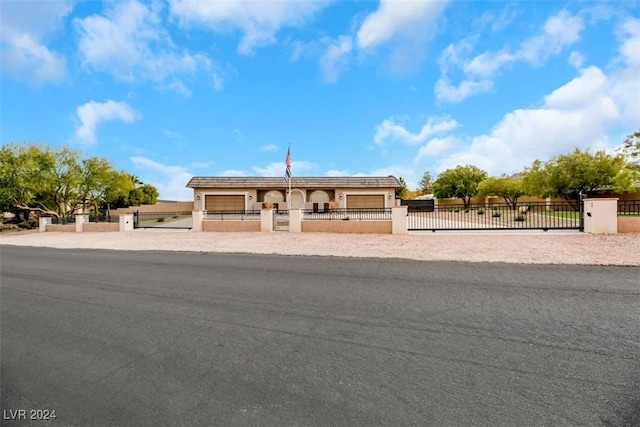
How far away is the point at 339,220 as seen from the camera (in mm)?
16375

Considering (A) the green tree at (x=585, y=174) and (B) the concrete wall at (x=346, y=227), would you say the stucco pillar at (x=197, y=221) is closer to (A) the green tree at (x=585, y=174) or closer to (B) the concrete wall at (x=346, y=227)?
(B) the concrete wall at (x=346, y=227)

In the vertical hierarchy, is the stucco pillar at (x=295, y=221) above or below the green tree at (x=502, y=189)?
below

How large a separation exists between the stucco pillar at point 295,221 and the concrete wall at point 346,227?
0.81ft

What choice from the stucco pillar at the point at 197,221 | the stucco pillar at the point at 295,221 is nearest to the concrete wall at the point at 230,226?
the stucco pillar at the point at 197,221

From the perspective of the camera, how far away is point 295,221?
17172 mm

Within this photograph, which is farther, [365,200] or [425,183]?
[425,183]

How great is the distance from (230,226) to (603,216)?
18143 millimetres

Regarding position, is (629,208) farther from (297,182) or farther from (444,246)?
(297,182)

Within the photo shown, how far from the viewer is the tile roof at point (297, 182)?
34.6 m

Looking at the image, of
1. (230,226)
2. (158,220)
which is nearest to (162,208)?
(158,220)

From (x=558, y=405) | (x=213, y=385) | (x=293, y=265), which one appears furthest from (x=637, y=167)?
(x=213, y=385)

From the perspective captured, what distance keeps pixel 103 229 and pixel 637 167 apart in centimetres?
4214

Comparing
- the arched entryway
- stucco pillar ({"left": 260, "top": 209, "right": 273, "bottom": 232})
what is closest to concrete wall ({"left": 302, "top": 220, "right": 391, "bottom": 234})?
stucco pillar ({"left": 260, "top": 209, "right": 273, "bottom": 232})

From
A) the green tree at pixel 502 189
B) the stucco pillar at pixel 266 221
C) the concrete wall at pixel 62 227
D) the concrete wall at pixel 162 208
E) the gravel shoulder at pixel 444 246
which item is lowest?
the gravel shoulder at pixel 444 246
